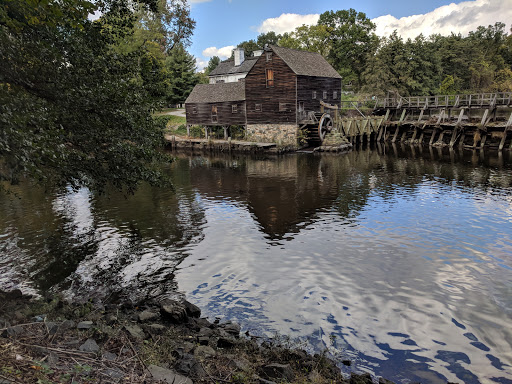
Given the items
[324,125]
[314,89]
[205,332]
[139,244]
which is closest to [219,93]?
[314,89]

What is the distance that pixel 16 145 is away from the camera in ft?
21.5

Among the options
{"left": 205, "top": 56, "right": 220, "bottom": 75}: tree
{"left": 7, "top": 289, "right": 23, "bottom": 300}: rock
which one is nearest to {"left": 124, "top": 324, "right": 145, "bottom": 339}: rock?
{"left": 7, "top": 289, "right": 23, "bottom": 300}: rock

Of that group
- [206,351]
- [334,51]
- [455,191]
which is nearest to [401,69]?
[334,51]

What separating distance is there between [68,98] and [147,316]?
5.91m

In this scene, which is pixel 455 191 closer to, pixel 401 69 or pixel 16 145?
pixel 16 145

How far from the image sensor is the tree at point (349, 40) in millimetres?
63703

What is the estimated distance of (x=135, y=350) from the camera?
5.64m

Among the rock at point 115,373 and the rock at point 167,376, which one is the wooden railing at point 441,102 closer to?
the rock at point 167,376

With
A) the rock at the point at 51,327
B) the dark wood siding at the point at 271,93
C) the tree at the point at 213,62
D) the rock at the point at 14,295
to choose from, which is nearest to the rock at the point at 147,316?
the rock at the point at 51,327

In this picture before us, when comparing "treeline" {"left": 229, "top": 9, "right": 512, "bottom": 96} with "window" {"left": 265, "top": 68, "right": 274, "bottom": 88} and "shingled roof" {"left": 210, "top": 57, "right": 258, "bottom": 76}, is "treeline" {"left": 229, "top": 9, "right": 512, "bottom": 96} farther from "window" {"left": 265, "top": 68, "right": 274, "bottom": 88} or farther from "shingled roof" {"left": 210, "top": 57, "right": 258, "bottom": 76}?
"window" {"left": 265, "top": 68, "right": 274, "bottom": 88}

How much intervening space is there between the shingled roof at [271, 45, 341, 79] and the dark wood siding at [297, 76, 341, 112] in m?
0.54

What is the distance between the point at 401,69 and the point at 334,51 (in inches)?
551

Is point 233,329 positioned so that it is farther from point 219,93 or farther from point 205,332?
point 219,93

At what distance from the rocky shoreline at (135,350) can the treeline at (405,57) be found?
2168 inches
